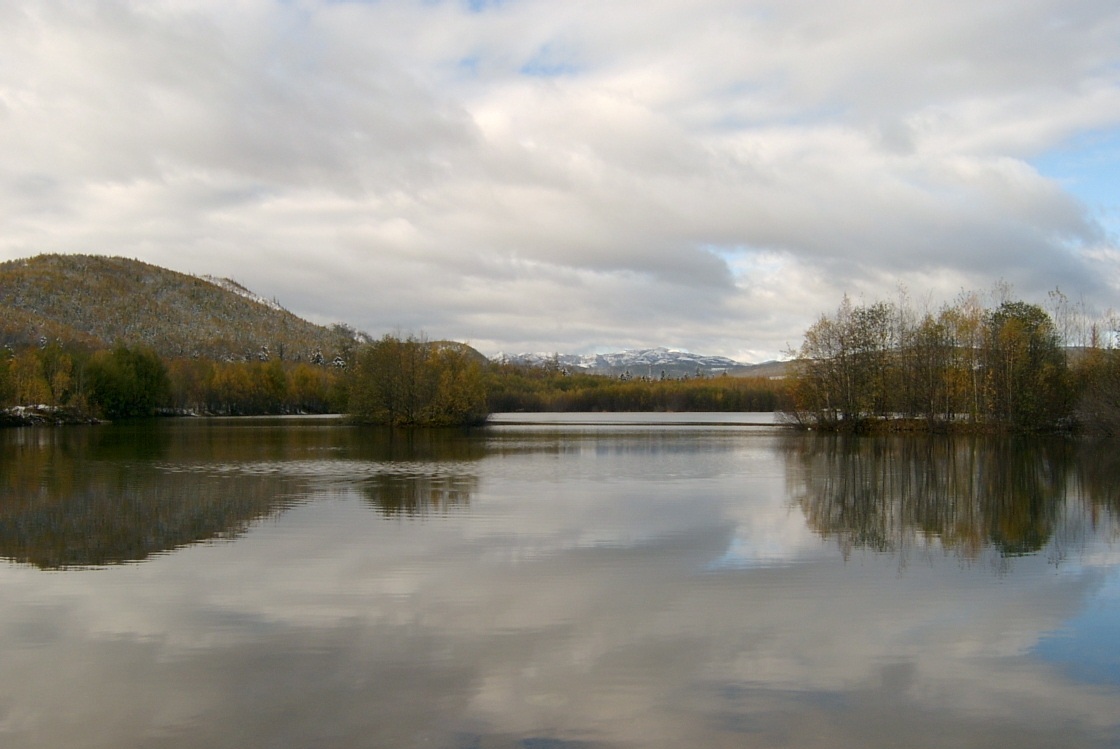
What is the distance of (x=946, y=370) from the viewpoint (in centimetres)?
5641

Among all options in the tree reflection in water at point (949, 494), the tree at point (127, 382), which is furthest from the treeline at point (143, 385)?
the tree reflection in water at point (949, 494)

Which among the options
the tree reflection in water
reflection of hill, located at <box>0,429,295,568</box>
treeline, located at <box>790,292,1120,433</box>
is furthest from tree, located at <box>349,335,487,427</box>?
reflection of hill, located at <box>0,429,295,568</box>

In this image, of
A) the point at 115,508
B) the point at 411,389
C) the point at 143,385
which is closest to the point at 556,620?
the point at 115,508

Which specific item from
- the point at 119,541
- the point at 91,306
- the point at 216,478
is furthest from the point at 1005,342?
the point at 91,306

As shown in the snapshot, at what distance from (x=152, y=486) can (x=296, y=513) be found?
6825mm

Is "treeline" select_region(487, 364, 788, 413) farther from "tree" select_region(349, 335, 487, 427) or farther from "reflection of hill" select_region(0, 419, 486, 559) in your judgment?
"reflection of hill" select_region(0, 419, 486, 559)

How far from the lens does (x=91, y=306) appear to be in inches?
7554

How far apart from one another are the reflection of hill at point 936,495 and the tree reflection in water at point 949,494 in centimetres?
2

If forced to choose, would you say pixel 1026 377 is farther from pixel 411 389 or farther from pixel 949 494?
pixel 411 389

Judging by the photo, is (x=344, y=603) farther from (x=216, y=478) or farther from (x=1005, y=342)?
(x=1005, y=342)

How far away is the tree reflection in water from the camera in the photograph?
14.8 meters

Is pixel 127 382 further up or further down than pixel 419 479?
further up

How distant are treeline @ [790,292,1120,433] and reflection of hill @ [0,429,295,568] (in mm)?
43613

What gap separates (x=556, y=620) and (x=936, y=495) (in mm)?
14715
